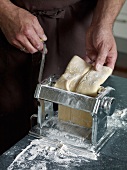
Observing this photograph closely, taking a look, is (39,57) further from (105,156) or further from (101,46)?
(105,156)

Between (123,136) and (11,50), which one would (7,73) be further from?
(123,136)

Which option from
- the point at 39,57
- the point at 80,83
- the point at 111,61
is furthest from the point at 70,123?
the point at 39,57

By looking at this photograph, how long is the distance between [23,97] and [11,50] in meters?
0.18

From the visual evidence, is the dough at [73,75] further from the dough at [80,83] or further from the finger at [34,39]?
the finger at [34,39]

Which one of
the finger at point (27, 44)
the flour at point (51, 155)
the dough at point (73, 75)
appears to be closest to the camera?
the flour at point (51, 155)

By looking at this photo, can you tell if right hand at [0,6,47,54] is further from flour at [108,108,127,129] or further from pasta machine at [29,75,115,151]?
flour at [108,108,127,129]

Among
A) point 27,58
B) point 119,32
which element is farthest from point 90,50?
point 119,32

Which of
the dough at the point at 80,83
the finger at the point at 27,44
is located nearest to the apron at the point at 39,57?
the finger at the point at 27,44

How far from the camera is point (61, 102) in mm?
990

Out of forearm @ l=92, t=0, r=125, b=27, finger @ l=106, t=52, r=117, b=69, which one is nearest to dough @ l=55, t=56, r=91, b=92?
finger @ l=106, t=52, r=117, b=69

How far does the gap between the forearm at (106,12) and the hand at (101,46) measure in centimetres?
3

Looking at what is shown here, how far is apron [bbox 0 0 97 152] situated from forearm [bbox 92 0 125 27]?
0.29 ft

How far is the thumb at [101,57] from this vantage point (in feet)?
3.54

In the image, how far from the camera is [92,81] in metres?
1.02
